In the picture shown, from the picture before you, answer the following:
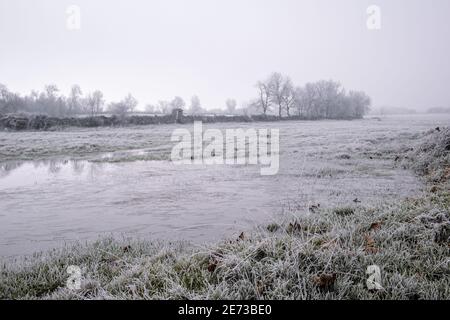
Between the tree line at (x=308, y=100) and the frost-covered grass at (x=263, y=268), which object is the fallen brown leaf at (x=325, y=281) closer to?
the frost-covered grass at (x=263, y=268)

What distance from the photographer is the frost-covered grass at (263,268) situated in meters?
3.00

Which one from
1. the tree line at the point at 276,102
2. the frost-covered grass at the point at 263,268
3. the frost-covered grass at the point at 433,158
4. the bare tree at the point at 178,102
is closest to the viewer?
the frost-covered grass at the point at 263,268

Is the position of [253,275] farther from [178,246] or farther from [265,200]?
[265,200]

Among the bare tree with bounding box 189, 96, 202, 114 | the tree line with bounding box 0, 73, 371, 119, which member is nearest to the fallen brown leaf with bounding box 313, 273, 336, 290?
the tree line with bounding box 0, 73, 371, 119

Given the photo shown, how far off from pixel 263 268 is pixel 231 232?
196cm

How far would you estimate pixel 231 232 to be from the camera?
5.27 metres

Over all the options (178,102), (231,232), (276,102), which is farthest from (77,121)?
(178,102)

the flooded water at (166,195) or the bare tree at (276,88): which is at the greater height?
the bare tree at (276,88)

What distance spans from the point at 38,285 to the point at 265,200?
16.6 feet

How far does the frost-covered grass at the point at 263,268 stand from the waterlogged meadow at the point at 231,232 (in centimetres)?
2

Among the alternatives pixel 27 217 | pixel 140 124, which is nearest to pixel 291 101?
pixel 140 124

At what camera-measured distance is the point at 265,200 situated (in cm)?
750

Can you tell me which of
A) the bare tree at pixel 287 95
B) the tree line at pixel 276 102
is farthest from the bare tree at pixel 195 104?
the bare tree at pixel 287 95

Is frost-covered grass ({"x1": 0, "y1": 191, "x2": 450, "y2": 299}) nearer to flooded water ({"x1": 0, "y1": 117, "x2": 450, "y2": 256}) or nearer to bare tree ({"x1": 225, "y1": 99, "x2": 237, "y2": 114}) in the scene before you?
flooded water ({"x1": 0, "y1": 117, "x2": 450, "y2": 256})
